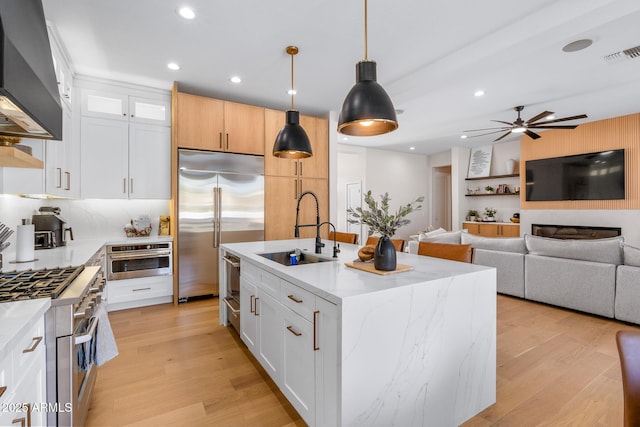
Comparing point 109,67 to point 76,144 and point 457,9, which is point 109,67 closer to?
point 76,144

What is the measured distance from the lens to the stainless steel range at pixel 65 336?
1312 millimetres

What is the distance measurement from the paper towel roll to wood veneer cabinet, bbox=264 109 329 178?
8.42 feet

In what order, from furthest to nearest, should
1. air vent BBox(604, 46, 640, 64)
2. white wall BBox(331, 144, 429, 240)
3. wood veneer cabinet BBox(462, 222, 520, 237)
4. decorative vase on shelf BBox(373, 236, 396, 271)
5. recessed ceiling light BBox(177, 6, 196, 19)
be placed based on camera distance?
white wall BBox(331, 144, 429, 240), wood veneer cabinet BBox(462, 222, 520, 237), air vent BBox(604, 46, 640, 64), recessed ceiling light BBox(177, 6, 196, 19), decorative vase on shelf BBox(373, 236, 396, 271)

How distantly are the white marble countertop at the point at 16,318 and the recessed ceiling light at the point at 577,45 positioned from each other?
431 centimetres

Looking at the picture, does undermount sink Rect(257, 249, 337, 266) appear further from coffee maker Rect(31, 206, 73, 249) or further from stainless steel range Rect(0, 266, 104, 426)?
coffee maker Rect(31, 206, 73, 249)

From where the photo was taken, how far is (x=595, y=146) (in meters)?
5.56

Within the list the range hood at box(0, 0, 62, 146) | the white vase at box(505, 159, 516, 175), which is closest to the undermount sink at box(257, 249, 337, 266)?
the range hood at box(0, 0, 62, 146)

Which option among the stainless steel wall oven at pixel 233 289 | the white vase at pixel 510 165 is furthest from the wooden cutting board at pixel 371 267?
the white vase at pixel 510 165

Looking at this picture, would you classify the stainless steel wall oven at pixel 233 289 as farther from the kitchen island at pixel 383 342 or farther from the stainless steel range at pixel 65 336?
the stainless steel range at pixel 65 336

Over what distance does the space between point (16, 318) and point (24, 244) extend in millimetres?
1642

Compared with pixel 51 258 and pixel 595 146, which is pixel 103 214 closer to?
pixel 51 258

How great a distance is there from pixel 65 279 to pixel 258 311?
1.14 m

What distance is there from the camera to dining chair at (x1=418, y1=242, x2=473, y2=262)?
2.18 metres

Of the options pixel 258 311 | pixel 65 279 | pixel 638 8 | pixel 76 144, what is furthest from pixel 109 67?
pixel 638 8
